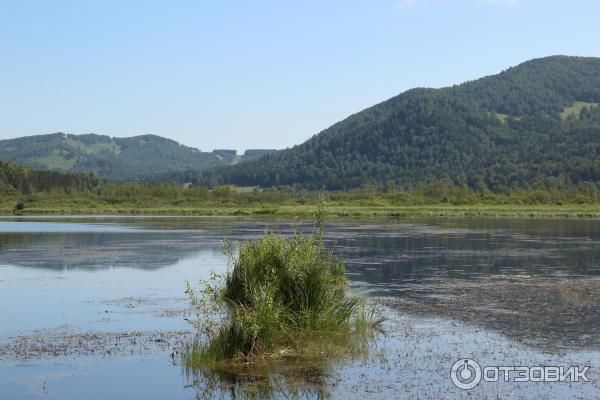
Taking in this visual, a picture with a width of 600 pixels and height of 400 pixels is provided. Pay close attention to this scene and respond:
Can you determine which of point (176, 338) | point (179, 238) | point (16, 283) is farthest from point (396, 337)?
point (179, 238)

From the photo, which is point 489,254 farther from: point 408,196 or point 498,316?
point 408,196

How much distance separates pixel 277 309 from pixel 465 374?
428 cm

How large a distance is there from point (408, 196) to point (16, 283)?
408 ft

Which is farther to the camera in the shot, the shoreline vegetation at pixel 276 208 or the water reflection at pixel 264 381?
the shoreline vegetation at pixel 276 208

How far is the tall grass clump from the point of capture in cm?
1590

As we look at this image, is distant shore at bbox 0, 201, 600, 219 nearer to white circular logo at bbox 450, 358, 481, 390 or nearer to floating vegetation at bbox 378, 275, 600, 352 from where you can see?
floating vegetation at bbox 378, 275, 600, 352

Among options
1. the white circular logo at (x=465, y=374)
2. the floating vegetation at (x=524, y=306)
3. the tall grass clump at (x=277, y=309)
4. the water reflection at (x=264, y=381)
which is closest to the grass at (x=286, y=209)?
the floating vegetation at (x=524, y=306)

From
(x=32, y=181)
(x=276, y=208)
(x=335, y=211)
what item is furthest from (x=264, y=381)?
(x=32, y=181)

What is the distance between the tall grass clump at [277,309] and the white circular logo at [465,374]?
292 cm

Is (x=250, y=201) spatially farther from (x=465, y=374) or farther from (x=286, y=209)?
(x=465, y=374)

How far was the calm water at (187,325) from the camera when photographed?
13992 millimetres

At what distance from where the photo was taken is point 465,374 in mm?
14711

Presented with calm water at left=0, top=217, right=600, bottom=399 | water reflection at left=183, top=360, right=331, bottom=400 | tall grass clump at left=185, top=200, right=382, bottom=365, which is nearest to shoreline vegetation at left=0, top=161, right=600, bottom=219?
calm water at left=0, top=217, right=600, bottom=399

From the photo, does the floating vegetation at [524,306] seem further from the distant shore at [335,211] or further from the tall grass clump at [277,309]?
Result: the distant shore at [335,211]
